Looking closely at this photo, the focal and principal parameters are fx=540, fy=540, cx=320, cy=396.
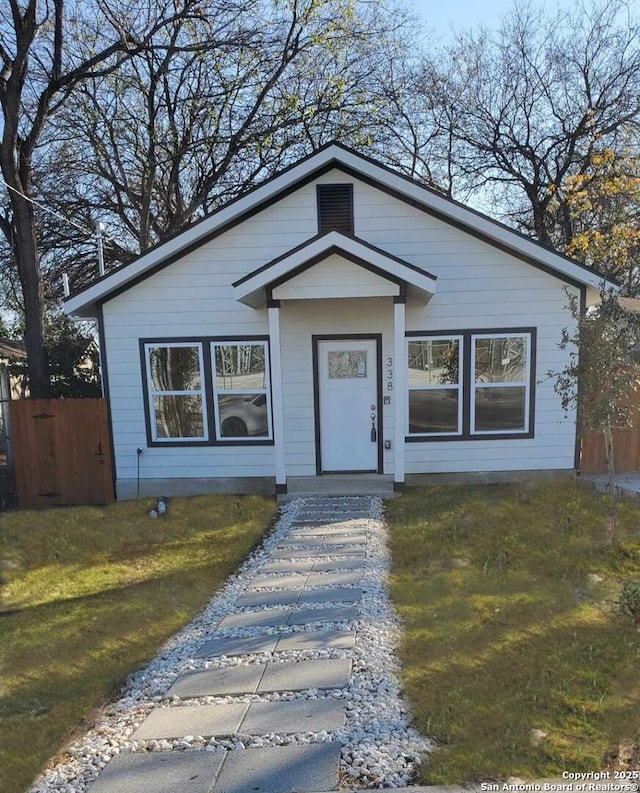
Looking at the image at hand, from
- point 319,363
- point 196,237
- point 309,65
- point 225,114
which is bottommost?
point 319,363

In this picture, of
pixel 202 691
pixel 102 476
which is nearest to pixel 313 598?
pixel 202 691

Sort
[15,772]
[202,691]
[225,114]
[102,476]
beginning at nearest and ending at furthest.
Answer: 1. [15,772]
2. [202,691]
3. [102,476]
4. [225,114]

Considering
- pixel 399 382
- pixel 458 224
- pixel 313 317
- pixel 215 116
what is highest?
pixel 215 116

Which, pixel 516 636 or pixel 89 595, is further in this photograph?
pixel 89 595

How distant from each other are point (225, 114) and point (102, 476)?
1212 centimetres

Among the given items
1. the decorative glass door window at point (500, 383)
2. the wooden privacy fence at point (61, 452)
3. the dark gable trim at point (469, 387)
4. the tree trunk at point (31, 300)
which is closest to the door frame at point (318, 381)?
the dark gable trim at point (469, 387)

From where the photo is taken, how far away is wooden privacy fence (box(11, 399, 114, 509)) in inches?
360

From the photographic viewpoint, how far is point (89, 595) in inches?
A: 227

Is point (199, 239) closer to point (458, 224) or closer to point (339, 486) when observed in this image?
point (458, 224)

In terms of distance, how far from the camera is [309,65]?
15492 mm

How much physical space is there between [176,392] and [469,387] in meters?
4.96

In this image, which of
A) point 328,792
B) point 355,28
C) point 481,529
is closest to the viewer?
point 328,792

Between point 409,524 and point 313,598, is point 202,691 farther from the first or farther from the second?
point 409,524

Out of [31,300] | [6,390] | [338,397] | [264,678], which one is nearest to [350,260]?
[338,397]
